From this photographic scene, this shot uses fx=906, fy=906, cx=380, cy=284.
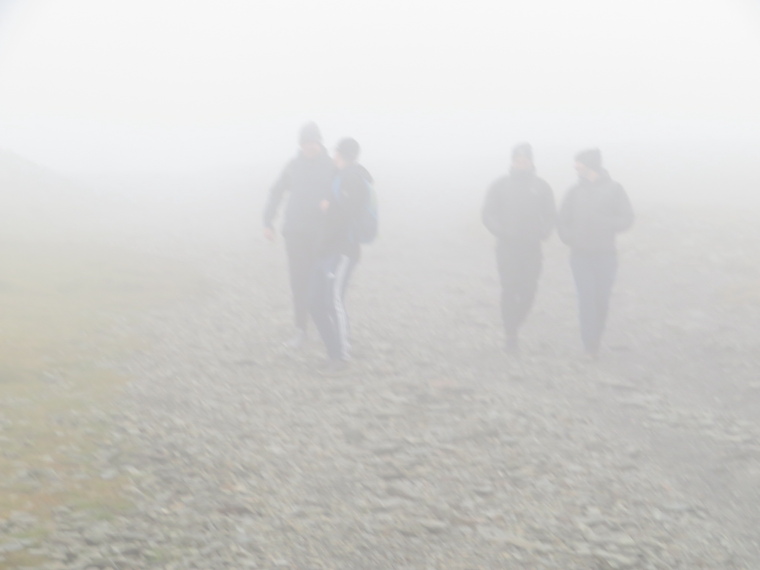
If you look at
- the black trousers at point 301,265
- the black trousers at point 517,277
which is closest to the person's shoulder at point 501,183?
the black trousers at point 517,277

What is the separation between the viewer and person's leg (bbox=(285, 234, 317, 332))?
45.4ft

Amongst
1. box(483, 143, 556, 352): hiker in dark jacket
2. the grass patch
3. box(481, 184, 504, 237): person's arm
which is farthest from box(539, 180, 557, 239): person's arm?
the grass patch

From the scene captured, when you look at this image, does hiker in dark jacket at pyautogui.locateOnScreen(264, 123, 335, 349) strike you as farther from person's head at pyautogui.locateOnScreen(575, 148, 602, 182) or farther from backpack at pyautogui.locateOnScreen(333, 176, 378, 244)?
person's head at pyautogui.locateOnScreen(575, 148, 602, 182)

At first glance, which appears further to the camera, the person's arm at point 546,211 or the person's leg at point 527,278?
the person's leg at point 527,278

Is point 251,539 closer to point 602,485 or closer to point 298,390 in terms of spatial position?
point 602,485

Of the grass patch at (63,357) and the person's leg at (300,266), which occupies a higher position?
the person's leg at (300,266)

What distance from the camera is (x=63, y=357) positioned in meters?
13.2

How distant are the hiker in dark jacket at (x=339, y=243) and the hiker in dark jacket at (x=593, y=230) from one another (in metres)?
3.37

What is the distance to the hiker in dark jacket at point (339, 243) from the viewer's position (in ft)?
41.1

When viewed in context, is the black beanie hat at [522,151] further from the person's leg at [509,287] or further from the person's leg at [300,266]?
the person's leg at [300,266]

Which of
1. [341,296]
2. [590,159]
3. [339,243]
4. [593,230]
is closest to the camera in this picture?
[339,243]

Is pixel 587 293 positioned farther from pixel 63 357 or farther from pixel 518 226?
pixel 63 357

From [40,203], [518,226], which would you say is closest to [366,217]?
[518,226]

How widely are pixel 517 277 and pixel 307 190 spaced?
11.9 feet
